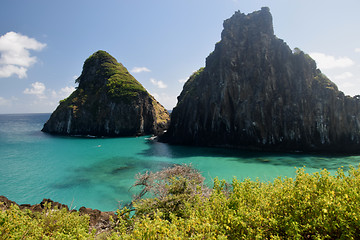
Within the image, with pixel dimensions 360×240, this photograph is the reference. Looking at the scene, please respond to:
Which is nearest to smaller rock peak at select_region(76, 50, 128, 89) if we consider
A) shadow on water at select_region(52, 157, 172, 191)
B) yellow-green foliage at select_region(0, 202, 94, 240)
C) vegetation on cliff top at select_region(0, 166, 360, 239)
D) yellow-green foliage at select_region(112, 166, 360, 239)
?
shadow on water at select_region(52, 157, 172, 191)

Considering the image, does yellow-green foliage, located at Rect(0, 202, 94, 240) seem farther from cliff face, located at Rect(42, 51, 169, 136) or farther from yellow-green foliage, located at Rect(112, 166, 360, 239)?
cliff face, located at Rect(42, 51, 169, 136)

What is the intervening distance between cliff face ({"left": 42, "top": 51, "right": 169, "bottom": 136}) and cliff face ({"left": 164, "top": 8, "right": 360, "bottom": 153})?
95.4 ft

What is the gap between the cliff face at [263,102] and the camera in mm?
50353

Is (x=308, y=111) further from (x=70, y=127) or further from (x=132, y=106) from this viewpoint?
(x=70, y=127)

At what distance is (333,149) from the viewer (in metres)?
48.0

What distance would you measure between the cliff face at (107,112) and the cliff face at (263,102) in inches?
1145

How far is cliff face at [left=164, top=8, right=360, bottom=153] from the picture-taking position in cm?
5035

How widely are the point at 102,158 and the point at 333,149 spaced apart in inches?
2293

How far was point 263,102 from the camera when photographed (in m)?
56.1

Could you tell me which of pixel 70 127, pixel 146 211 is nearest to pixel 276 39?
pixel 146 211

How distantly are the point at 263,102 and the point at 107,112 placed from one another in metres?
70.9

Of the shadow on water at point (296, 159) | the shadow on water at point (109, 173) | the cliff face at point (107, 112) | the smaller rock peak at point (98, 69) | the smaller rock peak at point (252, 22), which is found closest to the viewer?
the shadow on water at point (109, 173)

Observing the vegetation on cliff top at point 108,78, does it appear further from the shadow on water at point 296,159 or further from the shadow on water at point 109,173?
the shadow on water at point 109,173

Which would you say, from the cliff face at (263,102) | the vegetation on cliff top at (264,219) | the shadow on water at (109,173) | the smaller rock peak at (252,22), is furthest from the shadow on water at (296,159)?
the smaller rock peak at (252,22)
